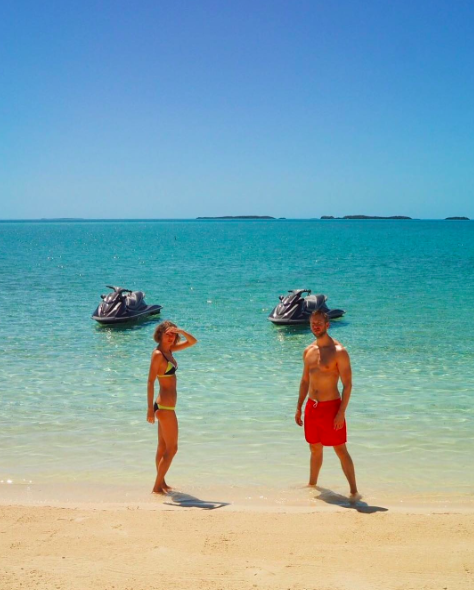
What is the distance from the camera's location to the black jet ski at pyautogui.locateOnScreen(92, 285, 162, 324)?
15.9 metres


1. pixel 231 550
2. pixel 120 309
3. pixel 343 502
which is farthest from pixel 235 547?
pixel 120 309

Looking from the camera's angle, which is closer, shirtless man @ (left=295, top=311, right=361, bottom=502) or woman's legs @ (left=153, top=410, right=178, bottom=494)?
shirtless man @ (left=295, top=311, right=361, bottom=502)

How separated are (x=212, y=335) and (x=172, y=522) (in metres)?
9.76

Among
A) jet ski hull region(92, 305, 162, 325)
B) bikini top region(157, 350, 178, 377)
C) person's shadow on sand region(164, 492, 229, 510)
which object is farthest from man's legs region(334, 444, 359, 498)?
jet ski hull region(92, 305, 162, 325)

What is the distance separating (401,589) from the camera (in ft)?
12.9

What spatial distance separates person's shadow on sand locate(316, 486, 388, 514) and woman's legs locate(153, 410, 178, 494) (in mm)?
1401

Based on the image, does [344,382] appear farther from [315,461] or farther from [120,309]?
[120,309]

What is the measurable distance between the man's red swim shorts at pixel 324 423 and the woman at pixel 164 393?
1242 millimetres

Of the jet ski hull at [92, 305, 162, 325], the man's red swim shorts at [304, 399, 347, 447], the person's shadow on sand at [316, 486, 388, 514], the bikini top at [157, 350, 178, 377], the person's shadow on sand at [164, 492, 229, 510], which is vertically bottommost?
the person's shadow on sand at [164, 492, 229, 510]

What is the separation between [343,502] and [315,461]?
46 centimetres

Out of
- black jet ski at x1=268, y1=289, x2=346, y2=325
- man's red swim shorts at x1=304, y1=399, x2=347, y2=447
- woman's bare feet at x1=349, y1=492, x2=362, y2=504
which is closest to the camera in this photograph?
man's red swim shorts at x1=304, y1=399, x2=347, y2=447

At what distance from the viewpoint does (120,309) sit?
1614 centimetres

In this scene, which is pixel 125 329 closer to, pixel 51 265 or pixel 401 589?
pixel 401 589

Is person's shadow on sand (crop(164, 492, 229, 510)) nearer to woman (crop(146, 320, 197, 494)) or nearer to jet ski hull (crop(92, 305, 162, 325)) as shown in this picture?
woman (crop(146, 320, 197, 494))
